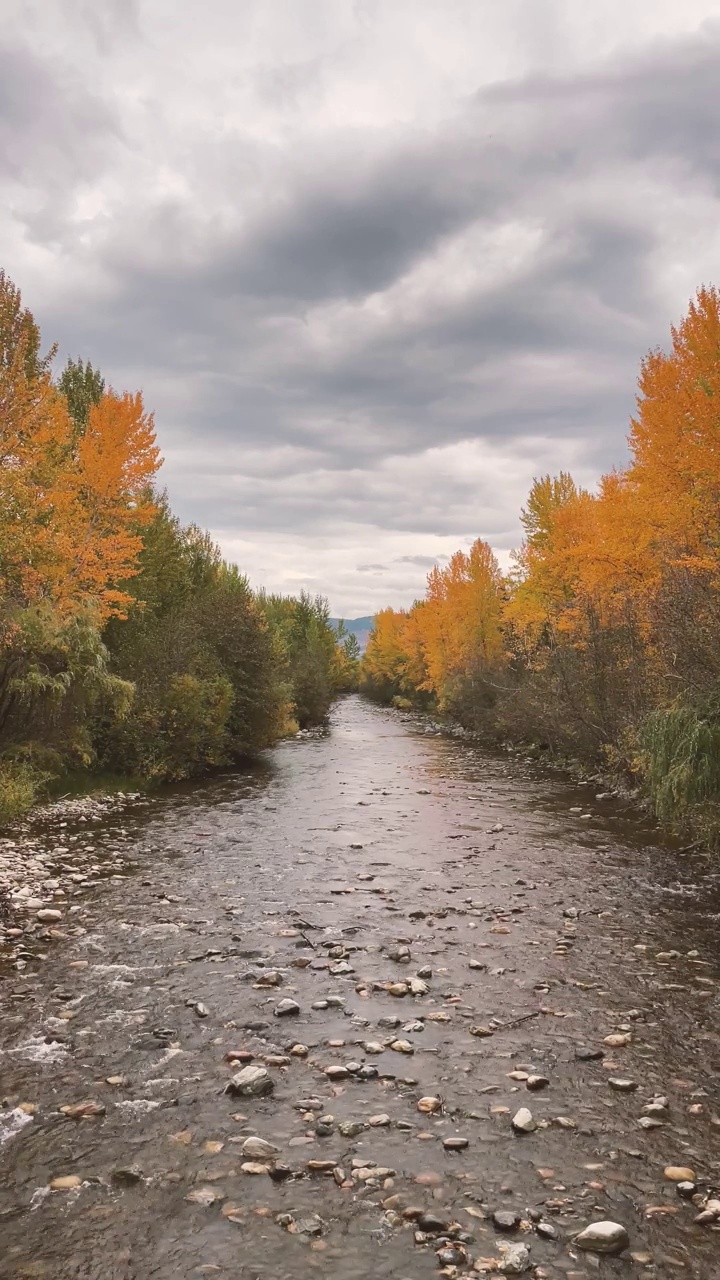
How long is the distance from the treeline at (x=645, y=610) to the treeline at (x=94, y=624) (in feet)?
42.3

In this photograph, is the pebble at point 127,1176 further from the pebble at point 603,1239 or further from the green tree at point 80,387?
the green tree at point 80,387

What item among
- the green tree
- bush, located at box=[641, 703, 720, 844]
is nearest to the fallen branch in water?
bush, located at box=[641, 703, 720, 844]

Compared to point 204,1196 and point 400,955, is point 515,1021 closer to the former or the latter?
point 400,955

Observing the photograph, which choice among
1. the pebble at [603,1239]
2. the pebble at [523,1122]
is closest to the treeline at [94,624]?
the pebble at [523,1122]

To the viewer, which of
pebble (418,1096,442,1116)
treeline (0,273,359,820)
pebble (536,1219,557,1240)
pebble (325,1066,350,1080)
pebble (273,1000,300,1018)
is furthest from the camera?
treeline (0,273,359,820)

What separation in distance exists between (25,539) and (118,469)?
11796 mm

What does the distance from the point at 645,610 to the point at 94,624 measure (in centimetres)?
1581

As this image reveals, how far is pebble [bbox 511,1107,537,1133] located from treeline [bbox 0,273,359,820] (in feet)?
44.4

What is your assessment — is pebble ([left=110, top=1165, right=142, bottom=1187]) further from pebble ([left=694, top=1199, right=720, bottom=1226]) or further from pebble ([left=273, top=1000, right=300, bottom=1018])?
pebble ([left=694, top=1199, right=720, bottom=1226])

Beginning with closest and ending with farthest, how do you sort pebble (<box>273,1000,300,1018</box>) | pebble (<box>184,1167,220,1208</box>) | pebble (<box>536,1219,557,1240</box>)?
pebble (<box>536,1219,557,1240</box>) < pebble (<box>184,1167,220,1208</box>) < pebble (<box>273,1000,300,1018</box>)

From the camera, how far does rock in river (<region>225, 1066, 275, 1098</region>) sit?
6.54 metres

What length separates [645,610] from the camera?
62.8 ft

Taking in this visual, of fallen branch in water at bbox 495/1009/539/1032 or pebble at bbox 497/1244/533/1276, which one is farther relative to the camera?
fallen branch in water at bbox 495/1009/539/1032

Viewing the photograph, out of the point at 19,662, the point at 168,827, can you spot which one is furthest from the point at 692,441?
the point at 19,662
